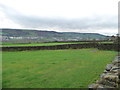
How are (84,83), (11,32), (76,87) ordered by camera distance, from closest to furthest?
(76,87)
(84,83)
(11,32)

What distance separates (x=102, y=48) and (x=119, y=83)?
22.0 meters

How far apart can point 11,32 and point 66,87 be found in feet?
438

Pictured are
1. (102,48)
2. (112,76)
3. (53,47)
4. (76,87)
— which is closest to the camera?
(112,76)

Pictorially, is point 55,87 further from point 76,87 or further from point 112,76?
point 112,76

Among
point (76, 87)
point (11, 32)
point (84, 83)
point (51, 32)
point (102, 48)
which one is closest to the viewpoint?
point (76, 87)

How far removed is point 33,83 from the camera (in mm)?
5594

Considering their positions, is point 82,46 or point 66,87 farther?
point 82,46

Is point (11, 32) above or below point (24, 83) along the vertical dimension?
above

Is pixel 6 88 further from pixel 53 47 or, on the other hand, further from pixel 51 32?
pixel 51 32

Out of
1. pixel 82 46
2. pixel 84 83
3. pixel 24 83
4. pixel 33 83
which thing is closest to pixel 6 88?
pixel 24 83

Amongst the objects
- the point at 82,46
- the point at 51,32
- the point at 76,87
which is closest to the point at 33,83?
the point at 76,87

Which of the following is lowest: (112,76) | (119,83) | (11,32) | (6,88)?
(6,88)

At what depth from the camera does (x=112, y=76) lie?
4.52 metres

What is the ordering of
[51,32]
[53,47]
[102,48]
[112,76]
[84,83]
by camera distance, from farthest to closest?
[51,32] < [53,47] < [102,48] < [84,83] < [112,76]
